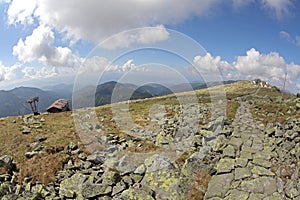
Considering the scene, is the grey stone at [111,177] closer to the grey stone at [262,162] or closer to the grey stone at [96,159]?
the grey stone at [96,159]

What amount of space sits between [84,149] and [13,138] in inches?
384

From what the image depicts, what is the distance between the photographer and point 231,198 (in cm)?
1545

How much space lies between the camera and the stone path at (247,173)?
15.2m

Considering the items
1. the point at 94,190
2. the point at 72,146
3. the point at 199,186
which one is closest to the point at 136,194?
the point at 94,190

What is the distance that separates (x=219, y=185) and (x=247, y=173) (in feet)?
6.35

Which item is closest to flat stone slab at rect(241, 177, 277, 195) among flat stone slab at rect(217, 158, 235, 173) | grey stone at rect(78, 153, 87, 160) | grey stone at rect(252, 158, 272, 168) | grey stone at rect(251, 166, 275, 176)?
grey stone at rect(251, 166, 275, 176)

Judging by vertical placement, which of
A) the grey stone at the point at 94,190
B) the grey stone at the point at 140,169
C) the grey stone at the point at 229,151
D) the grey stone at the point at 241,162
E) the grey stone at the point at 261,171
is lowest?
the grey stone at the point at 94,190

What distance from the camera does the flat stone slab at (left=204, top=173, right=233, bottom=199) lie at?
16141mm

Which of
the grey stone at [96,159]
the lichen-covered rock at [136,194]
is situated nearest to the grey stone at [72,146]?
the grey stone at [96,159]

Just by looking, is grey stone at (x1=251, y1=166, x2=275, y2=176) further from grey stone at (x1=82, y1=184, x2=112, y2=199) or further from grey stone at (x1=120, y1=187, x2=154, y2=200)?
grey stone at (x1=82, y1=184, x2=112, y2=199)

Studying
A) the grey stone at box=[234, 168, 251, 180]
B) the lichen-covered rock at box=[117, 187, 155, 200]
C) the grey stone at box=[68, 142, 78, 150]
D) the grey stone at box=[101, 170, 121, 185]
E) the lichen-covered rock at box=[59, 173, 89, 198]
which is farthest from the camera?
the grey stone at box=[68, 142, 78, 150]

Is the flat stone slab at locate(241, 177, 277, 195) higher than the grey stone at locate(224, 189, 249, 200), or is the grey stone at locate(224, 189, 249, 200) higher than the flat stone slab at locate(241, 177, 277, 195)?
the flat stone slab at locate(241, 177, 277, 195)

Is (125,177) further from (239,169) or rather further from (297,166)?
(297,166)

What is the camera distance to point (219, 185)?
657 inches
